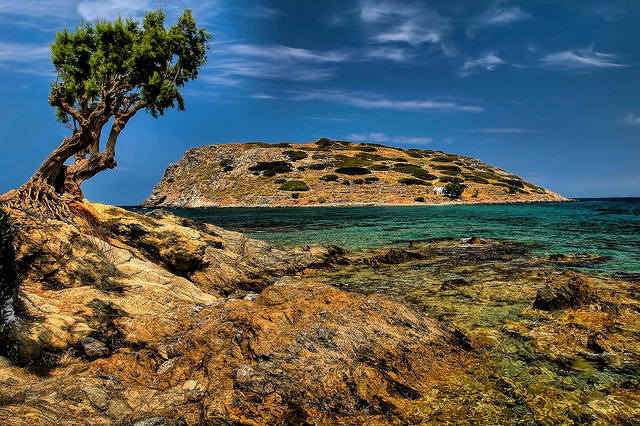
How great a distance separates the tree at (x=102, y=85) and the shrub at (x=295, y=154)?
272 feet

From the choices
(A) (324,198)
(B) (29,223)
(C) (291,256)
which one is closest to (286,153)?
(A) (324,198)

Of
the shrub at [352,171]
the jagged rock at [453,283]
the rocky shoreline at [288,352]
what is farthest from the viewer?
the shrub at [352,171]

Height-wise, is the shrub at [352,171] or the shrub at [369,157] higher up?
the shrub at [369,157]

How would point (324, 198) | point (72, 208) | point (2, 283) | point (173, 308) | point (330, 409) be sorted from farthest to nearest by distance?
1. point (324, 198)
2. point (72, 208)
3. point (173, 308)
4. point (2, 283)
5. point (330, 409)

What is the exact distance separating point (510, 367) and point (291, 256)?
41.5ft

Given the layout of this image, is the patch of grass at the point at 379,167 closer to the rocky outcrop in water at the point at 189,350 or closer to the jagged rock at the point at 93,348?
the rocky outcrop in water at the point at 189,350

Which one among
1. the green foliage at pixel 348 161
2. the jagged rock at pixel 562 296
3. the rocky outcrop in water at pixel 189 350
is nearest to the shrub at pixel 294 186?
the green foliage at pixel 348 161

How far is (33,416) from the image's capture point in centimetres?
351

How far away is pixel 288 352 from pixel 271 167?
9599 cm

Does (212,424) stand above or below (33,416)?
below

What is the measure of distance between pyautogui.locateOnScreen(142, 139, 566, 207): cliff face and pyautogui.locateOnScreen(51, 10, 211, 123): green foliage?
55192 millimetres

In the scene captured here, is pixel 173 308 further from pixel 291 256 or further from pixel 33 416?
pixel 291 256

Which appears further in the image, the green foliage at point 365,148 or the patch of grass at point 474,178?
the green foliage at point 365,148

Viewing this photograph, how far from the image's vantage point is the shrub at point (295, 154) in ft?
349
